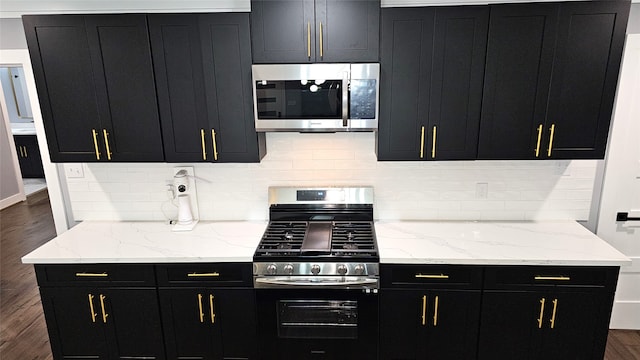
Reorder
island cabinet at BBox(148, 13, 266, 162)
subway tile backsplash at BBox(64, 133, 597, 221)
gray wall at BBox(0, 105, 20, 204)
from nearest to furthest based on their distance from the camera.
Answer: island cabinet at BBox(148, 13, 266, 162), subway tile backsplash at BBox(64, 133, 597, 221), gray wall at BBox(0, 105, 20, 204)

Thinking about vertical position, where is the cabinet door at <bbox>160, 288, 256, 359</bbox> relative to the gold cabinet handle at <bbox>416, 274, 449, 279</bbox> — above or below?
below

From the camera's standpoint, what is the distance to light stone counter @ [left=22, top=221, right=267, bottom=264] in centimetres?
231

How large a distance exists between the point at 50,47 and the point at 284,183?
1645 millimetres

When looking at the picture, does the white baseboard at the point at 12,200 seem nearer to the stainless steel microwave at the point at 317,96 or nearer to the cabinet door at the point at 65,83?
the cabinet door at the point at 65,83

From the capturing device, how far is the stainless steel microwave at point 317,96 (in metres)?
2.22

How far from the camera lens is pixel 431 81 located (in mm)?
2289

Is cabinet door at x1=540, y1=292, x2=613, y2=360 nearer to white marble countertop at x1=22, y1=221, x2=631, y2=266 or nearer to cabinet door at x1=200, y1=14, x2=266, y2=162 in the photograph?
white marble countertop at x1=22, y1=221, x2=631, y2=266

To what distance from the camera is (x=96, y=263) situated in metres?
2.32

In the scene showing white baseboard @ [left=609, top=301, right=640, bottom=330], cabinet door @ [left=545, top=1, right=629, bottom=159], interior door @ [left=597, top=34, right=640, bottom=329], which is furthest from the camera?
white baseboard @ [left=609, top=301, right=640, bottom=330]

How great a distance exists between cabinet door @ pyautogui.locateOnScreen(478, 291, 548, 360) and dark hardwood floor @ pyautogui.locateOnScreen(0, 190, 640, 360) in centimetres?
85

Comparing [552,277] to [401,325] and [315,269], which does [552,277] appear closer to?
[401,325]

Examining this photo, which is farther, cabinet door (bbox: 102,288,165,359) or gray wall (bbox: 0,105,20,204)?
gray wall (bbox: 0,105,20,204)

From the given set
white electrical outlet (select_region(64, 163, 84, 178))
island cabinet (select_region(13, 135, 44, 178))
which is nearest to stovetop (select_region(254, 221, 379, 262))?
white electrical outlet (select_region(64, 163, 84, 178))

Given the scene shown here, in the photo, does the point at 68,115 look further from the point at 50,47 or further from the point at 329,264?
the point at 329,264
